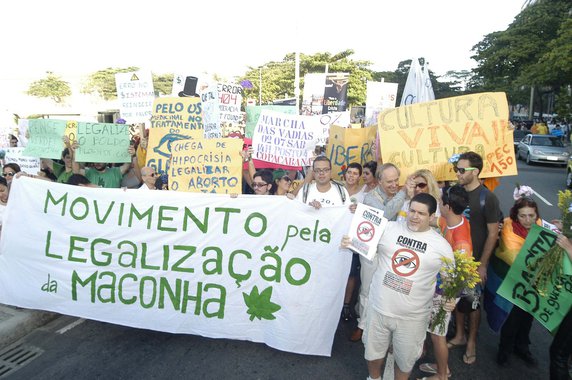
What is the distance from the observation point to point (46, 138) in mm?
5555

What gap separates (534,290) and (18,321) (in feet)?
15.8

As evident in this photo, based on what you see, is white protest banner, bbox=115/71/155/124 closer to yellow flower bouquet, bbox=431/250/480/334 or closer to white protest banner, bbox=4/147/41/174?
white protest banner, bbox=4/147/41/174

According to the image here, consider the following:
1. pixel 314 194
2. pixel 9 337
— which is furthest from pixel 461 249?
pixel 9 337

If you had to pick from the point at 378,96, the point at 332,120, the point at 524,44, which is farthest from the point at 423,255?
the point at 524,44

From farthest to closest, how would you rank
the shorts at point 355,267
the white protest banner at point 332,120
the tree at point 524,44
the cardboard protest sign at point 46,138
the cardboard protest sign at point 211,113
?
the tree at point 524,44 < the white protest banner at point 332,120 < the cardboard protest sign at point 211,113 < the cardboard protest sign at point 46,138 < the shorts at point 355,267

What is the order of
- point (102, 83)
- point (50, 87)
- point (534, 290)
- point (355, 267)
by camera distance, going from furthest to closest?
point (102, 83), point (50, 87), point (355, 267), point (534, 290)

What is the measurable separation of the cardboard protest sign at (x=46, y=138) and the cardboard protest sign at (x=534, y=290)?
562cm

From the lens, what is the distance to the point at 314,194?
161 inches

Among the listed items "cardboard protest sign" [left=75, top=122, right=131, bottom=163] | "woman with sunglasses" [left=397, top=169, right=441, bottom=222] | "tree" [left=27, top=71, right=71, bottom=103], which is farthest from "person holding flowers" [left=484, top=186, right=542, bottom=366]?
"tree" [left=27, top=71, right=71, bottom=103]

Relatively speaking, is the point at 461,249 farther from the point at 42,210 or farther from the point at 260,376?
the point at 42,210

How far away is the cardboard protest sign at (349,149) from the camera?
18.9 ft

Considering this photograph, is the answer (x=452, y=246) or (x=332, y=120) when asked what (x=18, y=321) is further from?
(x=332, y=120)

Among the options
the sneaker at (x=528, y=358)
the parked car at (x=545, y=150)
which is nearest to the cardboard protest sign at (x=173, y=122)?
the sneaker at (x=528, y=358)

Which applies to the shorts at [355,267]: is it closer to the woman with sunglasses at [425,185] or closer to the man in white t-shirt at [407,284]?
the woman with sunglasses at [425,185]
